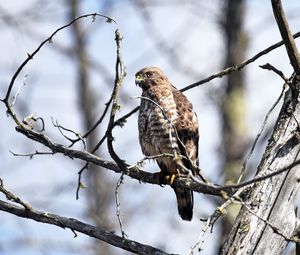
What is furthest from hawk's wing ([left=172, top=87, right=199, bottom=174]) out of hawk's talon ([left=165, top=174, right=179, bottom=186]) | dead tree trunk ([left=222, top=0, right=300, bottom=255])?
dead tree trunk ([left=222, top=0, right=300, bottom=255])

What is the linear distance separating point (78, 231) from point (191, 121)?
1.47 metres

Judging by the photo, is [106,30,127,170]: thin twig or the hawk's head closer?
[106,30,127,170]: thin twig

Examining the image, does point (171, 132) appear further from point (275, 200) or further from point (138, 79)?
point (275, 200)

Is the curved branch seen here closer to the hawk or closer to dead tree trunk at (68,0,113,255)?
the hawk

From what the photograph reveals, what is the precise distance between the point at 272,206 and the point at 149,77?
227 centimetres

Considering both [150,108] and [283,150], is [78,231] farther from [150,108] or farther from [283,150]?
[150,108]

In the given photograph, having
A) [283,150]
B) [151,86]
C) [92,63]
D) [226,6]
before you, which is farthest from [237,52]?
[283,150]

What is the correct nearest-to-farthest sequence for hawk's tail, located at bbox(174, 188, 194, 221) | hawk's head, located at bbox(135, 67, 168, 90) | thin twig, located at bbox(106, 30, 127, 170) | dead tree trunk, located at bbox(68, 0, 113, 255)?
1. thin twig, located at bbox(106, 30, 127, 170)
2. hawk's tail, located at bbox(174, 188, 194, 221)
3. hawk's head, located at bbox(135, 67, 168, 90)
4. dead tree trunk, located at bbox(68, 0, 113, 255)

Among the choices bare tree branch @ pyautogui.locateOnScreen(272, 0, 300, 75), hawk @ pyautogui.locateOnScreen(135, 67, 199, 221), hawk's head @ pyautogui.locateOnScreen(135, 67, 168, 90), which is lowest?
bare tree branch @ pyautogui.locateOnScreen(272, 0, 300, 75)

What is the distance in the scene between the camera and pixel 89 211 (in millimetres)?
14172

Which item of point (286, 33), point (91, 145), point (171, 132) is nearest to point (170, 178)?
point (171, 132)

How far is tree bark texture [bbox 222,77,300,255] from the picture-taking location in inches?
148

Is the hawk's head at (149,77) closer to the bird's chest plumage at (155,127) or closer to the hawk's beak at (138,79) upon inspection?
the hawk's beak at (138,79)

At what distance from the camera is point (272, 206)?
3.80m
